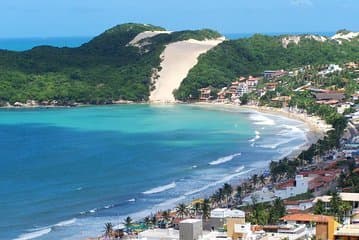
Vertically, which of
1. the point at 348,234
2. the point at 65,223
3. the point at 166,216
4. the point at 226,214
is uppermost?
the point at 348,234

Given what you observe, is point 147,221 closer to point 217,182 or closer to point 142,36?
point 217,182

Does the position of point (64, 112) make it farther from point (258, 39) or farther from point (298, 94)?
point (258, 39)

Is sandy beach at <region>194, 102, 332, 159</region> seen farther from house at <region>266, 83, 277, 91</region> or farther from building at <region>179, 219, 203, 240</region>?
building at <region>179, 219, 203, 240</region>

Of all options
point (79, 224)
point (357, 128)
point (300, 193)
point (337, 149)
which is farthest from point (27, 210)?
point (357, 128)

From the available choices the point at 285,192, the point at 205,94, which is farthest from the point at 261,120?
the point at 285,192

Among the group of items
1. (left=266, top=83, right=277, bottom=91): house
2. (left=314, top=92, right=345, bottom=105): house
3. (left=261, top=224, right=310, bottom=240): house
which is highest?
(left=266, top=83, right=277, bottom=91): house

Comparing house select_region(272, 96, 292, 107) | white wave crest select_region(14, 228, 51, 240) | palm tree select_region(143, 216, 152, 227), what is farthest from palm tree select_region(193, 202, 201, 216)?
house select_region(272, 96, 292, 107)
